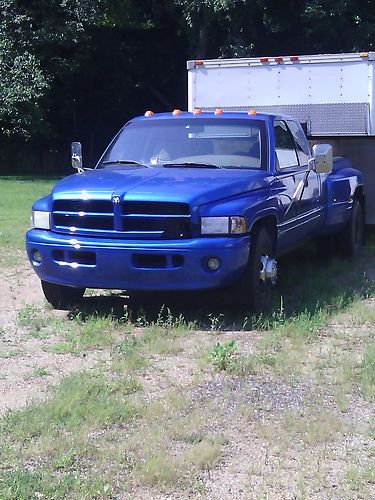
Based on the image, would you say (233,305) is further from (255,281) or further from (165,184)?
(165,184)

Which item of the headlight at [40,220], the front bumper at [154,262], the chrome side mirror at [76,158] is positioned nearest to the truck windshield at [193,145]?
the chrome side mirror at [76,158]

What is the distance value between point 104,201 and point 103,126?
26326 millimetres

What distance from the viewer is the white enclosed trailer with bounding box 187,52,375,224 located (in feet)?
39.2

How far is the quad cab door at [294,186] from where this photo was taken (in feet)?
25.3

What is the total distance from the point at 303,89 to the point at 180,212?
6.37 metres

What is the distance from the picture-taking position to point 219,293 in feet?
25.8

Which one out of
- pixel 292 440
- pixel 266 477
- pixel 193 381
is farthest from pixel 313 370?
pixel 266 477

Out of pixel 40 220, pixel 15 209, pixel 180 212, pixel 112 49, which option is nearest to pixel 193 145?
pixel 180 212

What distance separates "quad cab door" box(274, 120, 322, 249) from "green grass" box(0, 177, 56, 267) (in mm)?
3375

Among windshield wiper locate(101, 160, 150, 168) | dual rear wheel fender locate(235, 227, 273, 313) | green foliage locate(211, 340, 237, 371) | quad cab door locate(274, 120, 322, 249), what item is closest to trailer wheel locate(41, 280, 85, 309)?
windshield wiper locate(101, 160, 150, 168)

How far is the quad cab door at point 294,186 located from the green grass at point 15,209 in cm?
337

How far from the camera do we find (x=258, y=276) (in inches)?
273

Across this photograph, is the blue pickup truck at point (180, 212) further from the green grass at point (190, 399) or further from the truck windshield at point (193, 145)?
the green grass at point (190, 399)

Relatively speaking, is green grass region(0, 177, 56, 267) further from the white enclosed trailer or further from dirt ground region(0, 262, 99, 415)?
the white enclosed trailer
